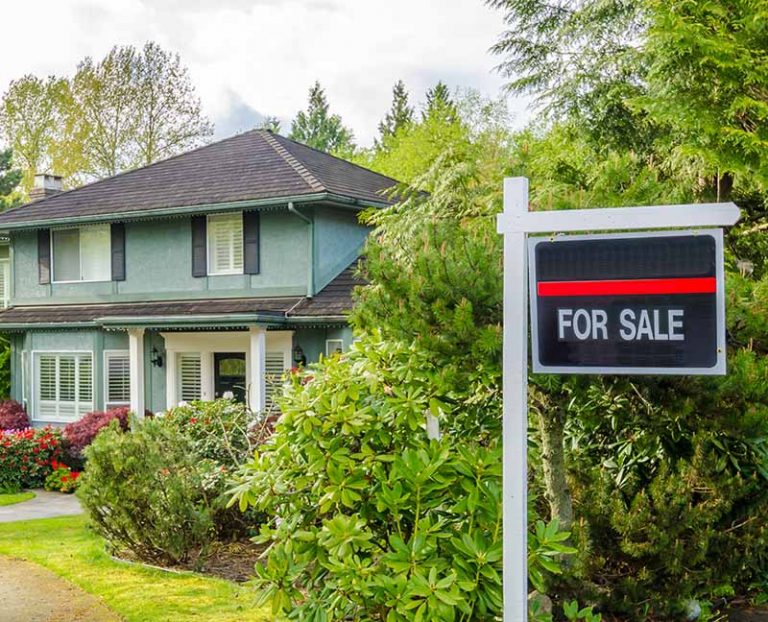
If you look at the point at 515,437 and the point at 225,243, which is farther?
the point at 225,243

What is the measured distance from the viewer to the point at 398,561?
473 centimetres

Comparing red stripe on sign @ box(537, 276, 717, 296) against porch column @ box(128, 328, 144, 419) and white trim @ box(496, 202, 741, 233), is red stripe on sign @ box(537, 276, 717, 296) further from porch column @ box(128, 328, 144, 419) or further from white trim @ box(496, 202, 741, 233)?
porch column @ box(128, 328, 144, 419)

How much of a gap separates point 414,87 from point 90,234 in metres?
47.8

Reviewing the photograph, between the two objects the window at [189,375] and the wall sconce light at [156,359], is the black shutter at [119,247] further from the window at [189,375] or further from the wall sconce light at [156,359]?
the window at [189,375]

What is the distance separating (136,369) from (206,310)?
2.08 m

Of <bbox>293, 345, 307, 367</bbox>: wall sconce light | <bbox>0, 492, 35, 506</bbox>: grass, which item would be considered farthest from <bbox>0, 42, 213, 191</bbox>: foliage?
<bbox>0, 492, 35, 506</bbox>: grass

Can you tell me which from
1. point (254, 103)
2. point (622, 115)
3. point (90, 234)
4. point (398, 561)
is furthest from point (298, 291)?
point (254, 103)

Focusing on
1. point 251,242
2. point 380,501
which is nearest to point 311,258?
point 251,242

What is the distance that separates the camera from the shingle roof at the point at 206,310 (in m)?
15.9

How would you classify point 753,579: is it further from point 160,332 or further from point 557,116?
point 160,332

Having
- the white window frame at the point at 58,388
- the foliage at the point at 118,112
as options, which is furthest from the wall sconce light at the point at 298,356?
the foliage at the point at 118,112

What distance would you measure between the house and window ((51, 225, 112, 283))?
0.11ft

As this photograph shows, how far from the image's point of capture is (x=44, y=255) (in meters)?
20.3

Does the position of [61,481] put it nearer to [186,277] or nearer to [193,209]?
[186,277]
